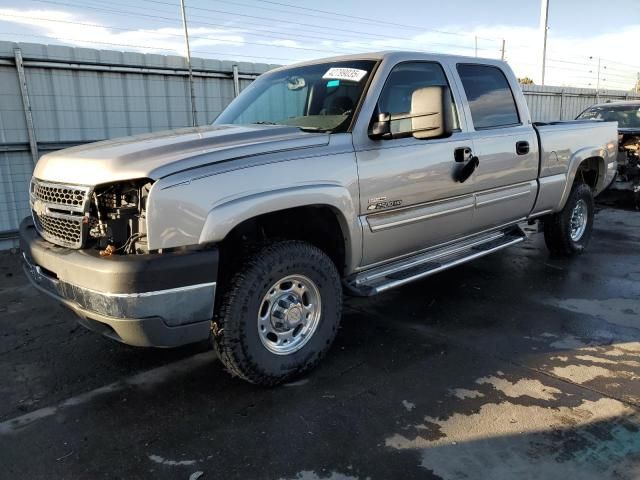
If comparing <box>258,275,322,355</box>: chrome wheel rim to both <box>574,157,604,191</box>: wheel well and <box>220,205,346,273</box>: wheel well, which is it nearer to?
<box>220,205,346,273</box>: wheel well

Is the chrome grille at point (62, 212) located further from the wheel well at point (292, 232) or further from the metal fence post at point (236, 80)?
the metal fence post at point (236, 80)

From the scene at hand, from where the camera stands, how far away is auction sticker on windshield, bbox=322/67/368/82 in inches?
148

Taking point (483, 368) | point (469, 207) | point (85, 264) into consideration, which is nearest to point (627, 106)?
point (469, 207)

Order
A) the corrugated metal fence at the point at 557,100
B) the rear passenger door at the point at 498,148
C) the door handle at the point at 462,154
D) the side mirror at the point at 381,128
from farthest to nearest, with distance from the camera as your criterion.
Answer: the corrugated metal fence at the point at 557,100 → the rear passenger door at the point at 498,148 → the door handle at the point at 462,154 → the side mirror at the point at 381,128

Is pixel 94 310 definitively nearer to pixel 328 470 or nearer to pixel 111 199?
pixel 111 199

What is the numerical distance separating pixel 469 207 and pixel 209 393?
2568mm

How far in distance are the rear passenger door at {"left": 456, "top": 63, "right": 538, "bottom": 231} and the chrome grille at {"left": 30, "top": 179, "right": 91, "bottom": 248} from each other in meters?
3.02

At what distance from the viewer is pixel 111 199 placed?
282 cm

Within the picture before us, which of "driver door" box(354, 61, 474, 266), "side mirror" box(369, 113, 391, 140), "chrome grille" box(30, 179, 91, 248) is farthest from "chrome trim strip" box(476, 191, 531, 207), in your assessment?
"chrome grille" box(30, 179, 91, 248)

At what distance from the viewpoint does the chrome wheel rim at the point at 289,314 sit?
316cm

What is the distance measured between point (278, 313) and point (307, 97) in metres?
1.75

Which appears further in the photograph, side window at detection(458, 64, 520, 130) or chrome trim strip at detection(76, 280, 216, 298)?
side window at detection(458, 64, 520, 130)

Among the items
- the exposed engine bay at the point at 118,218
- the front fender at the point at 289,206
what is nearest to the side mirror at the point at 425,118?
the front fender at the point at 289,206

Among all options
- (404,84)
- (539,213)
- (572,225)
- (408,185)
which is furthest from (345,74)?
(572,225)
